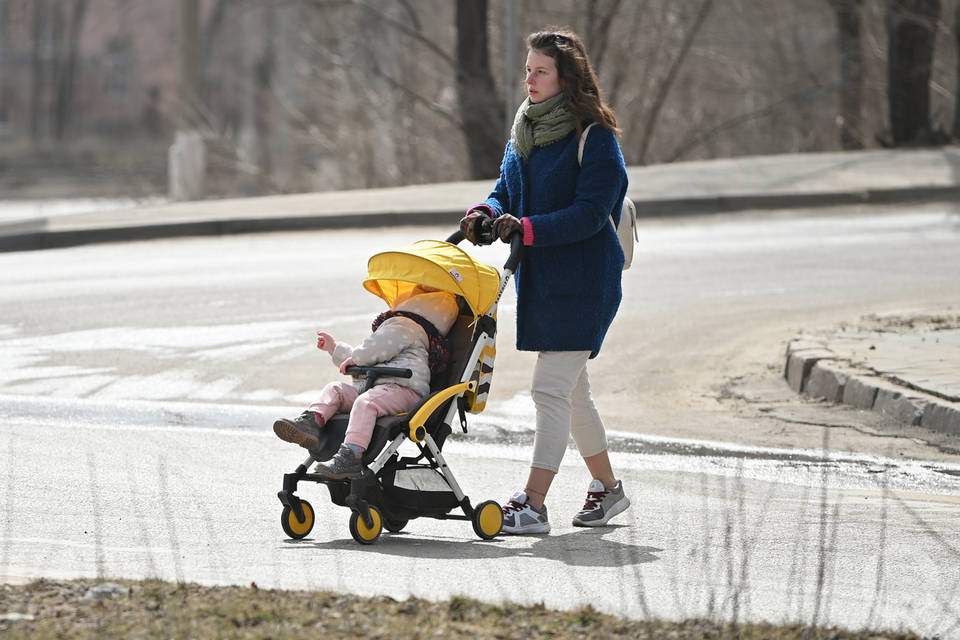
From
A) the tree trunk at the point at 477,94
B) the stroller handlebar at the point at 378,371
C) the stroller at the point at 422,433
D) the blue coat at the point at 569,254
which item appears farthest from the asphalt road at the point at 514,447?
the tree trunk at the point at 477,94

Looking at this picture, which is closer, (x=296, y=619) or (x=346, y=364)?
(x=296, y=619)

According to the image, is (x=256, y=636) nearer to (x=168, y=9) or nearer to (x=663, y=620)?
(x=663, y=620)

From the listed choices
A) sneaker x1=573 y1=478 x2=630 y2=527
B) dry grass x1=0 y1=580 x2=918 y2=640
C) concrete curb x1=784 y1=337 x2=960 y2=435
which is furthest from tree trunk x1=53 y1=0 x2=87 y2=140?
dry grass x1=0 y1=580 x2=918 y2=640

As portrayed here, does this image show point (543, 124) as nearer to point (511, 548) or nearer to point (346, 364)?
point (346, 364)

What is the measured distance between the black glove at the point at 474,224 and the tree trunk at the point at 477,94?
18891 mm

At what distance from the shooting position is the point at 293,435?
222 inches

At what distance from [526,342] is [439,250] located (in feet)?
1.66

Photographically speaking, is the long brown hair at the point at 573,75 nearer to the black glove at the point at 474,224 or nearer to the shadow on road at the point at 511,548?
the black glove at the point at 474,224

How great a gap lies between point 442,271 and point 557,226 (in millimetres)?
462

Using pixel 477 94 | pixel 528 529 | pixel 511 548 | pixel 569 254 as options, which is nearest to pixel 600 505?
pixel 528 529

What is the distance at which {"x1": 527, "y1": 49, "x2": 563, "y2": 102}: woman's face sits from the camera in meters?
5.89

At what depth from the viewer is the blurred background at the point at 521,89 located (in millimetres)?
24750

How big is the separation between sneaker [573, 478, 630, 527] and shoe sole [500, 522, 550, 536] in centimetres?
22

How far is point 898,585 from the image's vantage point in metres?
5.11
